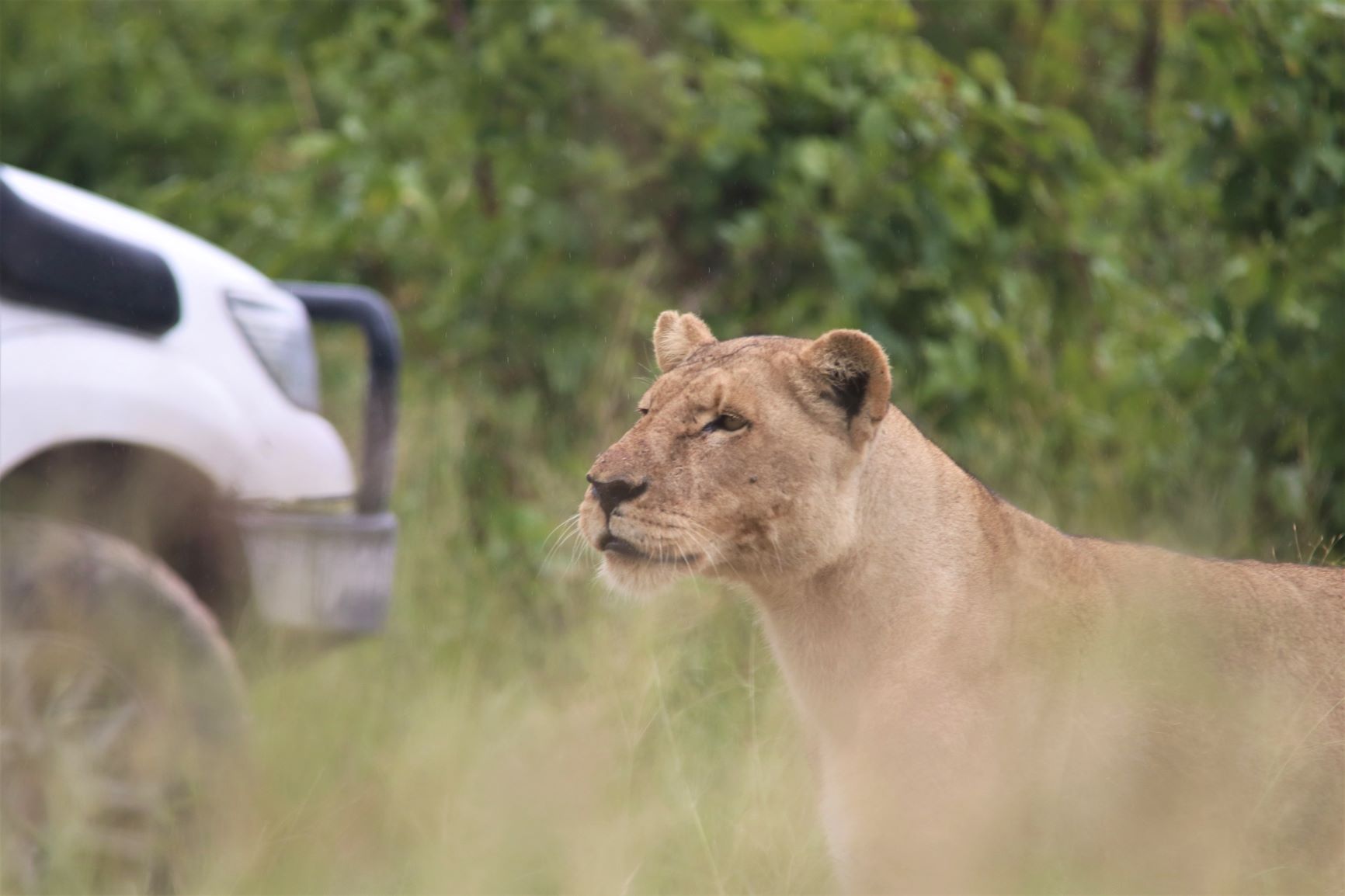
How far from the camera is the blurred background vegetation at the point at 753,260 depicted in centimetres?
516

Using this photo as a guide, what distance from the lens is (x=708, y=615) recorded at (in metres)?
4.57

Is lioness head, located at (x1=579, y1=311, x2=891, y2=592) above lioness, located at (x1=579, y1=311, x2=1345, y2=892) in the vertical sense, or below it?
above

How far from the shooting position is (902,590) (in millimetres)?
3062

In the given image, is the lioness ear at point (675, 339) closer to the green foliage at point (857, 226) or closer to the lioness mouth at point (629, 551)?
the lioness mouth at point (629, 551)

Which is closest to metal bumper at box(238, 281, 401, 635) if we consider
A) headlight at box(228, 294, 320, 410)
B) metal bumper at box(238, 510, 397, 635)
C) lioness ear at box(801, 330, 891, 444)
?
metal bumper at box(238, 510, 397, 635)

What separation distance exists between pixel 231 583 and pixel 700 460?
5.29 feet

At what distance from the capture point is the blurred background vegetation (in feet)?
16.9

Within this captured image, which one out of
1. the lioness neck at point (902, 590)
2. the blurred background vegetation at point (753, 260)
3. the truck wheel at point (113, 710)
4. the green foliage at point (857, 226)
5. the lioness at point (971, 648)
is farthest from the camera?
the green foliage at point (857, 226)

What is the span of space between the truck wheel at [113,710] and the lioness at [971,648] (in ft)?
3.19

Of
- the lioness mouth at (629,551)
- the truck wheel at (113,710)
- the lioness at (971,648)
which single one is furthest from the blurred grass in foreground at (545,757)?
the lioness mouth at (629,551)

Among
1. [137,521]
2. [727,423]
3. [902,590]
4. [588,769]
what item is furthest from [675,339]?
[137,521]

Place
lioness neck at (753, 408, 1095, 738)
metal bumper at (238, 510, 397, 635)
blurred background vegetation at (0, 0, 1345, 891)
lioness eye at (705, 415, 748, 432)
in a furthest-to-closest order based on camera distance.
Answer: blurred background vegetation at (0, 0, 1345, 891) → metal bumper at (238, 510, 397, 635) → lioness eye at (705, 415, 748, 432) → lioness neck at (753, 408, 1095, 738)

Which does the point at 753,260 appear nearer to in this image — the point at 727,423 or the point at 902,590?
the point at 727,423

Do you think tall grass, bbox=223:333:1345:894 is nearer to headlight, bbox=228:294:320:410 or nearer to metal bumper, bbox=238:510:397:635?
metal bumper, bbox=238:510:397:635
